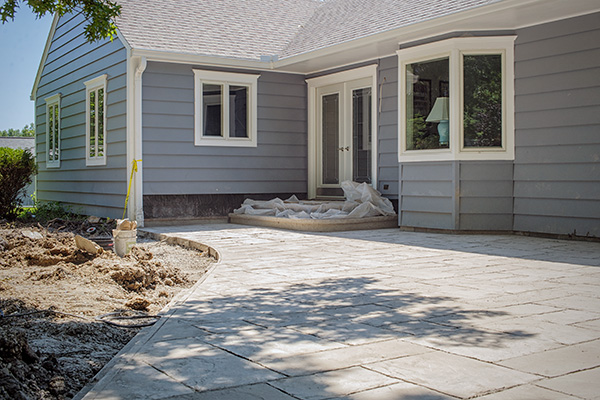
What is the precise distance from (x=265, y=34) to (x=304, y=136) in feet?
7.36

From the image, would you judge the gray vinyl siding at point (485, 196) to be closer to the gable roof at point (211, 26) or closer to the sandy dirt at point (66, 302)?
the sandy dirt at point (66, 302)

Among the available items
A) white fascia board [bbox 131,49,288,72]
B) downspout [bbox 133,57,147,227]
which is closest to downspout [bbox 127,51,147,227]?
downspout [bbox 133,57,147,227]

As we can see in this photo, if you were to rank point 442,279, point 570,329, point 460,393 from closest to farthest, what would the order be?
point 460,393 < point 570,329 < point 442,279

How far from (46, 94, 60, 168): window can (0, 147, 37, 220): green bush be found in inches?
97.3

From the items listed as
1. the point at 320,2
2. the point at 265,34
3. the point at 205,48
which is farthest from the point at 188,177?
the point at 320,2

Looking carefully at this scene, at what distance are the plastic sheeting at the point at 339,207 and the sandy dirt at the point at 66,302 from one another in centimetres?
286

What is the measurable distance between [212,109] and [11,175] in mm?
4010

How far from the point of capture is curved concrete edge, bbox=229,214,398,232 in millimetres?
9320

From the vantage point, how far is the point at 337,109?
11750 millimetres

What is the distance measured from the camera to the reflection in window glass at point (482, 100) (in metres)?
8.52

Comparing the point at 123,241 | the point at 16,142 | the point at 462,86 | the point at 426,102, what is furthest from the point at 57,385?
the point at 16,142

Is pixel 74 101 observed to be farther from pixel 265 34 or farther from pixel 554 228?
pixel 554 228

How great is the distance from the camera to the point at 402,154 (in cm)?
939

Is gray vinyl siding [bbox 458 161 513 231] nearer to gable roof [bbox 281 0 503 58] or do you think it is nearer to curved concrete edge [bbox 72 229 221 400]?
gable roof [bbox 281 0 503 58]
